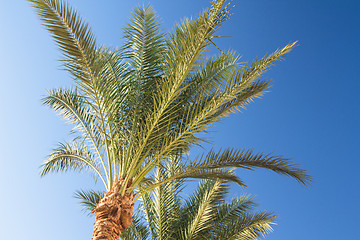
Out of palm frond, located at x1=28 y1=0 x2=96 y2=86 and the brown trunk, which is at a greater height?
palm frond, located at x1=28 y1=0 x2=96 y2=86

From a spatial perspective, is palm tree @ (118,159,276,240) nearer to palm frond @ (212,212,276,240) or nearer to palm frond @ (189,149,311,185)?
palm frond @ (212,212,276,240)

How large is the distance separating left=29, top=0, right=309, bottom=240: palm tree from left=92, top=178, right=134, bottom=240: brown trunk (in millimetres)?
17

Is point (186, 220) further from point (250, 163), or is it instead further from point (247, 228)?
point (250, 163)

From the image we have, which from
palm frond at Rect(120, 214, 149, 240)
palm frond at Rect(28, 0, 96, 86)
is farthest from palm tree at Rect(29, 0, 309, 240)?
palm frond at Rect(120, 214, 149, 240)

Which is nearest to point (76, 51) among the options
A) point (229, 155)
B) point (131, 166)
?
point (131, 166)

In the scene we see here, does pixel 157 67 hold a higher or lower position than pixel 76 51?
higher

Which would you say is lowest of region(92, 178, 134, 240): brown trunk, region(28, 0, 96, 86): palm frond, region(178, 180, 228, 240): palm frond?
region(92, 178, 134, 240): brown trunk

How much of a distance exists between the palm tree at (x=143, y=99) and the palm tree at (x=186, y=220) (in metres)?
2.02

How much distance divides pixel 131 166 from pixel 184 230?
383 centimetres

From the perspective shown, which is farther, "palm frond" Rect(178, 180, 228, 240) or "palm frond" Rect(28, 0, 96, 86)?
"palm frond" Rect(178, 180, 228, 240)

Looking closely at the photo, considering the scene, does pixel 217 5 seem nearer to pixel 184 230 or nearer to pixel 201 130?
pixel 201 130

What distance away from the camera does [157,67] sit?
23.1ft

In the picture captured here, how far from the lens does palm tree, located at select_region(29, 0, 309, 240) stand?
17.7 ft

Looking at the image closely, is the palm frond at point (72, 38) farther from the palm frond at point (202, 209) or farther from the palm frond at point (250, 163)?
the palm frond at point (202, 209)
